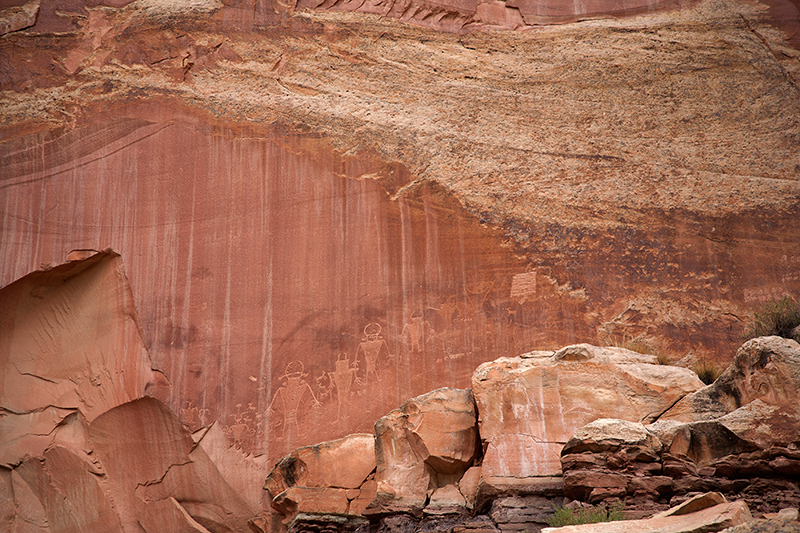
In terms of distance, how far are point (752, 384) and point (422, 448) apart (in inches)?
134

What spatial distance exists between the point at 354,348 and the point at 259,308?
1405 mm

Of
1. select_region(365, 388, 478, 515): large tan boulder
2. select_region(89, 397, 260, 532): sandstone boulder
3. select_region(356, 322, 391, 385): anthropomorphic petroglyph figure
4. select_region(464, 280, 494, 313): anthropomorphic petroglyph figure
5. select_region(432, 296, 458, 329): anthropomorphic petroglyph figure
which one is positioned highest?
select_region(464, 280, 494, 313): anthropomorphic petroglyph figure

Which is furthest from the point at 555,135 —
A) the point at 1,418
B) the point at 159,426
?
the point at 1,418

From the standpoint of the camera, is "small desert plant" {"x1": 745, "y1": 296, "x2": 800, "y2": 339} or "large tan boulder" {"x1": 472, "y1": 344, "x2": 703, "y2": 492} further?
"small desert plant" {"x1": 745, "y1": 296, "x2": 800, "y2": 339}

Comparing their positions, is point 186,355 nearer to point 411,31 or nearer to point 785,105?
point 411,31

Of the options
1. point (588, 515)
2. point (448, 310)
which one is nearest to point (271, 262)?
point (448, 310)

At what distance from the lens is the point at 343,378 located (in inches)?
404

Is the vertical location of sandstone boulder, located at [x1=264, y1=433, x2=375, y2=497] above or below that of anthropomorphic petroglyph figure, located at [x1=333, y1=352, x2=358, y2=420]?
below

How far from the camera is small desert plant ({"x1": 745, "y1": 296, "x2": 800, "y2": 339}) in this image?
29.5 ft

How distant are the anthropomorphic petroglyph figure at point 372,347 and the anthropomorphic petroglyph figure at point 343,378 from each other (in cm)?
16

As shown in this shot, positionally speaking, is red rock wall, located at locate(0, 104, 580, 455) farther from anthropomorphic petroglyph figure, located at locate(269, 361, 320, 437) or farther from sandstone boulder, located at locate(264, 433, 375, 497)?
sandstone boulder, located at locate(264, 433, 375, 497)

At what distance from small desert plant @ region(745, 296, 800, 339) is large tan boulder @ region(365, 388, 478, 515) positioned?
11.7ft

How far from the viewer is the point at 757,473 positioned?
671 centimetres

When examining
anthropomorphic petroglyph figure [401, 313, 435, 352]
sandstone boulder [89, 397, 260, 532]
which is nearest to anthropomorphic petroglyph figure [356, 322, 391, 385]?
anthropomorphic petroglyph figure [401, 313, 435, 352]
